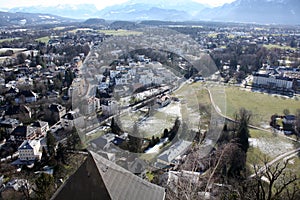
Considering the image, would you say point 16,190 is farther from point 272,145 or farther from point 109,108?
point 272,145

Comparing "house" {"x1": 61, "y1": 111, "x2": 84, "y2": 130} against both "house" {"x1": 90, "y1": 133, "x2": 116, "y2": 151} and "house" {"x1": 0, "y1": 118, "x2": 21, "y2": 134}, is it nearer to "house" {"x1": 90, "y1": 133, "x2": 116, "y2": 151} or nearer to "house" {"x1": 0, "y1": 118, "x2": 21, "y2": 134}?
"house" {"x1": 90, "y1": 133, "x2": 116, "y2": 151}

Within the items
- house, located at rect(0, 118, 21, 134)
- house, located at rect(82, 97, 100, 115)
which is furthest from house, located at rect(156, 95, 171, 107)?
house, located at rect(0, 118, 21, 134)

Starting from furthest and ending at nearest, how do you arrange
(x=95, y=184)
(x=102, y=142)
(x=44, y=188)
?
1. (x=102, y=142)
2. (x=44, y=188)
3. (x=95, y=184)

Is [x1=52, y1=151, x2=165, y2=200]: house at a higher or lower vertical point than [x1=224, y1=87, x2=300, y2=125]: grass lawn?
higher

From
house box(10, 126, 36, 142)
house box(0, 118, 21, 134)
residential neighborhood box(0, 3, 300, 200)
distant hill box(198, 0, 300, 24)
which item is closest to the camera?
residential neighborhood box(0, 3, 300, 200)

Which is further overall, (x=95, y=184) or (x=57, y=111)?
(x=57, y=111)

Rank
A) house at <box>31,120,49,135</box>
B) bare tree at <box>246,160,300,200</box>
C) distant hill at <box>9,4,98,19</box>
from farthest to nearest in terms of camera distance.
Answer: distant hill at <box>9,4,98,19</box> → house at <box>31,120,49,135</box> → bare tree at <box>246,160,300,200</box>

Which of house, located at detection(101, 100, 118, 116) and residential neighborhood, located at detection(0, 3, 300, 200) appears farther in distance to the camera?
house, located at detection(101, 100, 118, 116)

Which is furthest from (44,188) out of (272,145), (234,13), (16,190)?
(234,13)

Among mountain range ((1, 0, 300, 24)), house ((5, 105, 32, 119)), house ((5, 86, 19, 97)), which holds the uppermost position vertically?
mountain range ((1, 0, 300, 24))
